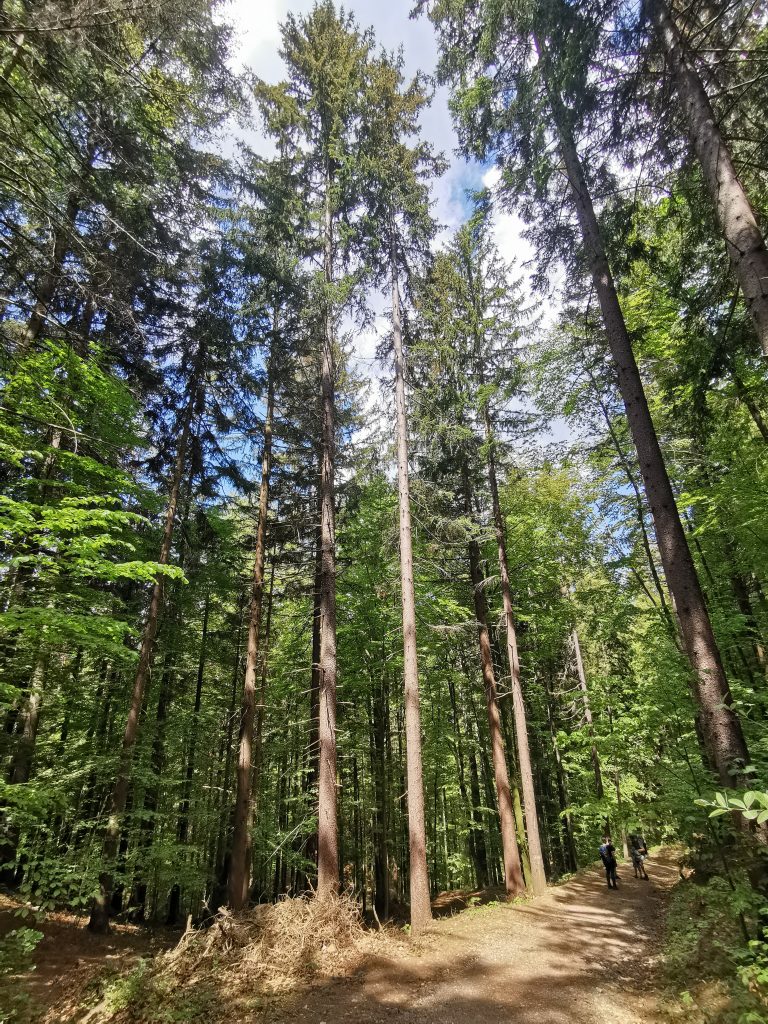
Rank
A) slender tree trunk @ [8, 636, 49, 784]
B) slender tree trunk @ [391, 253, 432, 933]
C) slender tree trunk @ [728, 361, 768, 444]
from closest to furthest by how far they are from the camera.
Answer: slender tree trunk @ [728, 361, 768, 444], slender tree trunk @ [8, 636, 49, 784], slender tree trunk @ [391, 253, 432, 933]

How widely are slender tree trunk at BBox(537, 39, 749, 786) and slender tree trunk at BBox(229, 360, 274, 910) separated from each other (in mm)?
9251

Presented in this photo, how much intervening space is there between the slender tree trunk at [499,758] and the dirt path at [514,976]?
1813mm

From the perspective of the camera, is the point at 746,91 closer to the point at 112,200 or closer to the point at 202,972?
the point at 112,200

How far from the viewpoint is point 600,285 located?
27.0 ft

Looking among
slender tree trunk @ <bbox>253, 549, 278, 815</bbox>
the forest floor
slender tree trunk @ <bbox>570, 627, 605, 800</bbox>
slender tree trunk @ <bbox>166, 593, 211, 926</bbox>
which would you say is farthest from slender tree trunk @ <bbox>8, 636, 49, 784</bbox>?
slender tree trunk @ <bbox>570, 627, 605, 800</bbox>

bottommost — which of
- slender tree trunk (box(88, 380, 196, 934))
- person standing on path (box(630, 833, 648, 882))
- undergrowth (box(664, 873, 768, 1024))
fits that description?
person standing on path (box(630, 833, 648, 882))

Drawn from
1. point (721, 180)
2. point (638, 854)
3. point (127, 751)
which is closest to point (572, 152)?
point (721, 180)

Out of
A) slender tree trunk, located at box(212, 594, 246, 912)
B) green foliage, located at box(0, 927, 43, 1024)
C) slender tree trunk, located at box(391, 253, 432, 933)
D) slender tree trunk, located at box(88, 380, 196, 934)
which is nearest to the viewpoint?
green foliage, located at box(0, 927, 43, 1024)

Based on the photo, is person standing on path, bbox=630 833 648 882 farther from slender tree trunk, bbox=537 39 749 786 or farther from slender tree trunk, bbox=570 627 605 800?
slender tree trunk, bbox=537 39 749 786

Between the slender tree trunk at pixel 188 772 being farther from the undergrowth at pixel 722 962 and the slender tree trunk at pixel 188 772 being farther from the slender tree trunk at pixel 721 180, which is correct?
the slender tree trunk at pixel 721 180

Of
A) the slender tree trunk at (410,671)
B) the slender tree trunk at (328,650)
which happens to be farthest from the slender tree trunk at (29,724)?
the slender tree trunk at (410,671)

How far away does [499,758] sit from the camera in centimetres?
1318

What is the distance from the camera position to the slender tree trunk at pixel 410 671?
9.40m

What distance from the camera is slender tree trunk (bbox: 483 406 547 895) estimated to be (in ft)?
39.6
